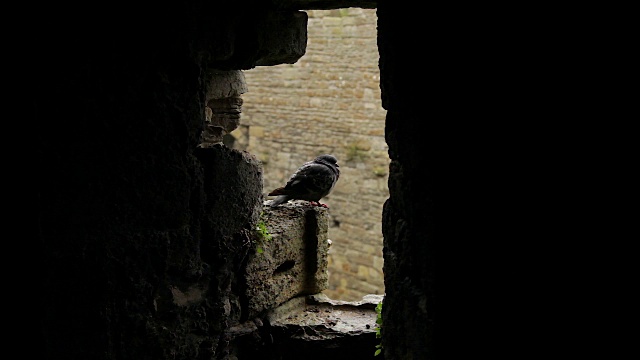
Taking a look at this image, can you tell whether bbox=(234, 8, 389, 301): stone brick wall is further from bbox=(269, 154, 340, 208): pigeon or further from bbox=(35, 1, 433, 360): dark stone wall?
bbox=(35, 1, 433, 360): dark stone wall

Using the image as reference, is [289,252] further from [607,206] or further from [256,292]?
[607,206]

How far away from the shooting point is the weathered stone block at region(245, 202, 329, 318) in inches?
118

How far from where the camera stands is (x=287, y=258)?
3219 mm

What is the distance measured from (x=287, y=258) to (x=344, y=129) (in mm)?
6931

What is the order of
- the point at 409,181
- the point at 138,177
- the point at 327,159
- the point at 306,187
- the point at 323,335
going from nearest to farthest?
the point at 409,181 < the point at 138,177 < the point at 323,335 < the point at 306,187 < the point at 327,159

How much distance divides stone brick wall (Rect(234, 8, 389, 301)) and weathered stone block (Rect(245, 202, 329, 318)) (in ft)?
20.3

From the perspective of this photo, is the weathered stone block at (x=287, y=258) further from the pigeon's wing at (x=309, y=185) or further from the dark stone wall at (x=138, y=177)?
the dark stone wall at (x=138, y=177)

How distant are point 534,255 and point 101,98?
130 centimetres

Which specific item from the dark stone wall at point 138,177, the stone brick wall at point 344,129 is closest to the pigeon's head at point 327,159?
the dark stone wall at point 138,177

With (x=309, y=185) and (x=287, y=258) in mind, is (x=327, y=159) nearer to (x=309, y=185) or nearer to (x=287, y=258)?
(x=309, y=185)

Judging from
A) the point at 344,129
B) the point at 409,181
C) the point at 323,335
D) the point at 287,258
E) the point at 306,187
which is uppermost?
the point at 344,129

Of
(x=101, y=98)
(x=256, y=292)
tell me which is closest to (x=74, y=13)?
(x=101, y=98)

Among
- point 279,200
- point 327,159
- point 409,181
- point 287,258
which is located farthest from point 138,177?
point 327,159

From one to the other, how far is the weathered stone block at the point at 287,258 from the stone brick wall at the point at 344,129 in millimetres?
6177
